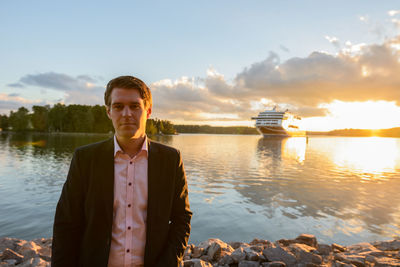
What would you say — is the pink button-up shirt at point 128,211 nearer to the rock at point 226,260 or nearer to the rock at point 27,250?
the rock at point 226,260

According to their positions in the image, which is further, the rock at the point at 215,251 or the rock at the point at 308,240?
the rock at the point at 308,240

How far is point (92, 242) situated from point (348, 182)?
15.9 metres

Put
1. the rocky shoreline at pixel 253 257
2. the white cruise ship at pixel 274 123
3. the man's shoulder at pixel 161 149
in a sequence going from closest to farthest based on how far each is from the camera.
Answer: the man's shoulder at pixel 161 149, the rocky shoreline at pixel 253 257, the white cruise ship at pixel 274 123

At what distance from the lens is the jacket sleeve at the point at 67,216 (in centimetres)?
186

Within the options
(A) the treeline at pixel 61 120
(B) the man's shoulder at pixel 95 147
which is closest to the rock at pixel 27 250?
(B) the man's shoulder at pixel 95 147

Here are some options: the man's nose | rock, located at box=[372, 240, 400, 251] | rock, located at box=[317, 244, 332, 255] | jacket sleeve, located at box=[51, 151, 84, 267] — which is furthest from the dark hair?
rock, located at box=[372, 240, 400, 251]

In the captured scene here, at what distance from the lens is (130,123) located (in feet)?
6.19

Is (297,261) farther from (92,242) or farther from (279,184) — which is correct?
(279,184)

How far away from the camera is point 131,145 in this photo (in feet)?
6.51

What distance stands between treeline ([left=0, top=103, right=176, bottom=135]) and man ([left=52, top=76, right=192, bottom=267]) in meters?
104

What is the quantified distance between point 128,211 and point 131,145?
507mm

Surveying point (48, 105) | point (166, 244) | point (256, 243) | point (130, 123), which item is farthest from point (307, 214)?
point (48, 105)

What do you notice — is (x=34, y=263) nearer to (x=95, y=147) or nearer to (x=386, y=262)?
(x=95, y=147)

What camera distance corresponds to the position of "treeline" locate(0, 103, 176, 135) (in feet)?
320
